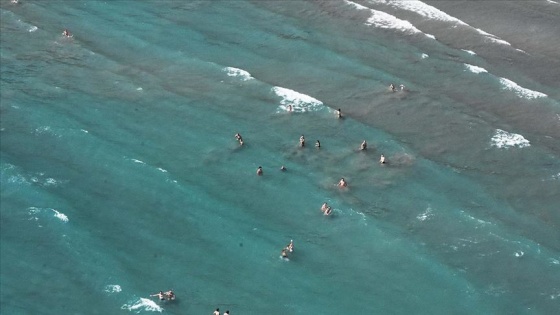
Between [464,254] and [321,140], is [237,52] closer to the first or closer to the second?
[321,140]

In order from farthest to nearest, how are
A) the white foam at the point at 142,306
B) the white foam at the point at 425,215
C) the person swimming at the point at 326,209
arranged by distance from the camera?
1. the person swimming at the point at 326,209
2. the white foam at the point at 425,215
3. the white foam at the point at 142,306

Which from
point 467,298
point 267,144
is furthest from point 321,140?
point 467,298

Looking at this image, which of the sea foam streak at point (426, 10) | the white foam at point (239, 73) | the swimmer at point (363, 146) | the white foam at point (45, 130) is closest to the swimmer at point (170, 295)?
the swimmer at point (363, 146)

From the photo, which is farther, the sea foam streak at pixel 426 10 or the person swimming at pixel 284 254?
the sea foam streak at pixel 426 10

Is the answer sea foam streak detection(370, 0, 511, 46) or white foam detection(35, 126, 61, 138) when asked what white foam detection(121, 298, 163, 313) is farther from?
sea foam streak detection(370, 0, 511, 46)

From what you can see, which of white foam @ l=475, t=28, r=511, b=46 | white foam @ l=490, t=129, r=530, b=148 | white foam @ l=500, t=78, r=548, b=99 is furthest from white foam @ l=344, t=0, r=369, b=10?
white foam @ l=490, t=129, r=530, b=148

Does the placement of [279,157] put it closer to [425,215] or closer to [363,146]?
[363,146]

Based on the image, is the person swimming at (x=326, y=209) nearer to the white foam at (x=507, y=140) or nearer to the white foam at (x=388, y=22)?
the white foam at (x=507, y=140)
